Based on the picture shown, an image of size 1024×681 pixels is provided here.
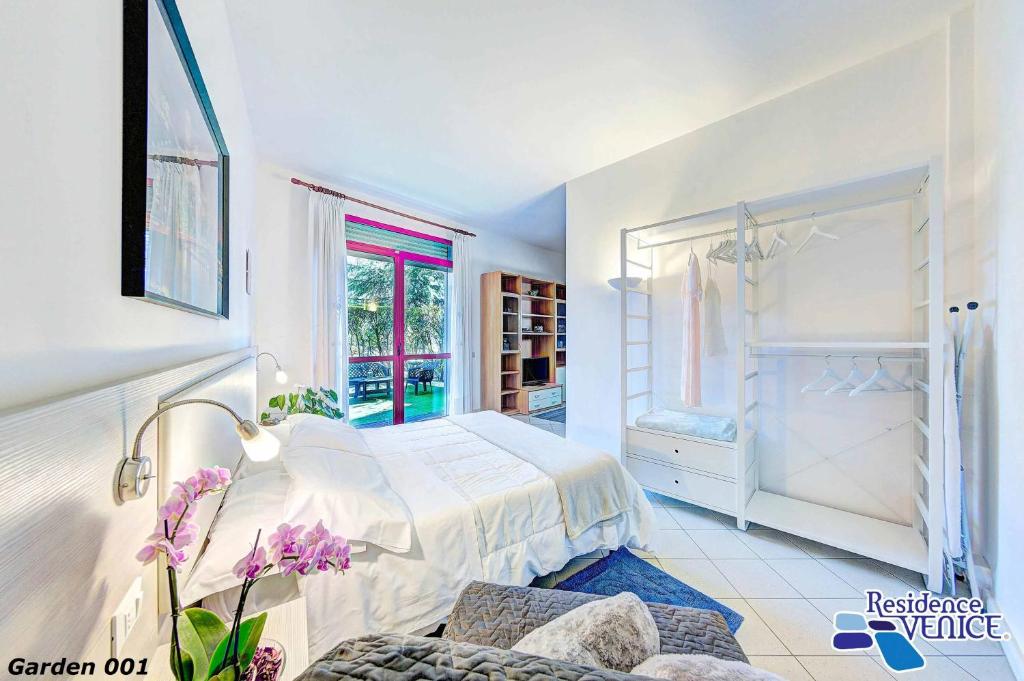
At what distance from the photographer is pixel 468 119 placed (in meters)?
2.60

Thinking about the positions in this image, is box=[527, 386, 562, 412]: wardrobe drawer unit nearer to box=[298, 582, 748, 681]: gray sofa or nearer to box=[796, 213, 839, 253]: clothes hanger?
box=[796, 213, 839, 253]: clothes hanger

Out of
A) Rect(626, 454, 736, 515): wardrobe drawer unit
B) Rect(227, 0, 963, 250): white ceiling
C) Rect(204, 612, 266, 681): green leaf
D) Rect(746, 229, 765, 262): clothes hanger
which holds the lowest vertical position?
Rect(626, 454, 736, 515): wardrobe drawer unit

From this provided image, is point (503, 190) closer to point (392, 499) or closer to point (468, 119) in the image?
point (468, 119)

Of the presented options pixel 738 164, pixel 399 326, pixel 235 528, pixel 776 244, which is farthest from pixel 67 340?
pixel 399 326

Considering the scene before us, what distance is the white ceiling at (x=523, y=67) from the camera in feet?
Answer: 5.88

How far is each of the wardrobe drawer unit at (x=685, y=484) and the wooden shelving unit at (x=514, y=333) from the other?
8.36 ft

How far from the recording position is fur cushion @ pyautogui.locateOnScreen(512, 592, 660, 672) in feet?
2.43

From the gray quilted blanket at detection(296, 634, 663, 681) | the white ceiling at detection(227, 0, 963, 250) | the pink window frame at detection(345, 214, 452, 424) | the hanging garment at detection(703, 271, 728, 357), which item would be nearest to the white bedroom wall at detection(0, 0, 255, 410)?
the gray quilted blanket at detection(296, 634, 663, 681)

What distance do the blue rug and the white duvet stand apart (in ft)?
0.38

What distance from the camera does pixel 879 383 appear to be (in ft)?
7.00

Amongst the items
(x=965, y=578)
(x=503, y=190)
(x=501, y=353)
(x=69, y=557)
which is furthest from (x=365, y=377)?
(x=965, y=578)

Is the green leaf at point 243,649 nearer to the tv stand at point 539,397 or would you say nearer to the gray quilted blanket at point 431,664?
the gray quilted blanket at point 431,664

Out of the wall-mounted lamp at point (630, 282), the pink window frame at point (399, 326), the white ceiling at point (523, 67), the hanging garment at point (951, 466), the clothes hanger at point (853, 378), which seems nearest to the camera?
the hanging garment at point (951, 466)

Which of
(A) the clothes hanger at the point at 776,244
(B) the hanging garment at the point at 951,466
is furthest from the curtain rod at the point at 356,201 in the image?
(B) the hanging garment at the point at 951,466
